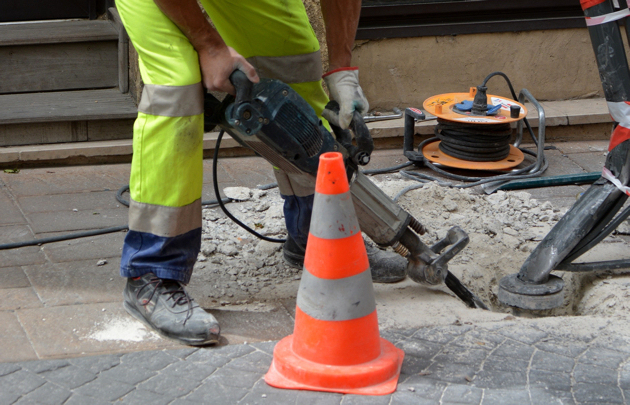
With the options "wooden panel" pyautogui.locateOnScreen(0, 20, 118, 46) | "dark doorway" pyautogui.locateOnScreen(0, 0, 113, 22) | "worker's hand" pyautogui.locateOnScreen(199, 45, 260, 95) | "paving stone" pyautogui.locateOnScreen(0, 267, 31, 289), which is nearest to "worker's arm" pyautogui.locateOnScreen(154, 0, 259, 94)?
"worker's hand" pyautogui.locateOnScreen(199, 45, 260, 95)

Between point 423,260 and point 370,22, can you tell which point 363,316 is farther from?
point 370,22

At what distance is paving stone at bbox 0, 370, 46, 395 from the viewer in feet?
6.41

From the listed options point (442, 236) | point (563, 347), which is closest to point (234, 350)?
point (563, 347)

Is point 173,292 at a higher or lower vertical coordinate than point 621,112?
lower

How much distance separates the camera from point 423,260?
8.91ft

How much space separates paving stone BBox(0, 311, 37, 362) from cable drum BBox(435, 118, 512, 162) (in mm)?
2944

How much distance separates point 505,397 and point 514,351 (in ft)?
0.96

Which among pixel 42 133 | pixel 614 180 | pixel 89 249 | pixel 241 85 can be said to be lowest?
pixel 89 249

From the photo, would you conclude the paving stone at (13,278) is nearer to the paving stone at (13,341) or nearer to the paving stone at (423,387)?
the paving stone at (13,341)

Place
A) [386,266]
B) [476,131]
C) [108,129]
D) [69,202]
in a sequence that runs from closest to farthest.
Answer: [386,266] → [69,202] → [476,131] → [108,129]

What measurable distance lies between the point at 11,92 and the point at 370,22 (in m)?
2.75

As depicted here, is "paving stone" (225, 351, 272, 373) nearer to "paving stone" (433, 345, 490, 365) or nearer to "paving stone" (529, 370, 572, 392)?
"paving stone" (433, 345, 490, 365)

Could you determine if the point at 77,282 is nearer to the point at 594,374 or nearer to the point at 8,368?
the point at 8,368

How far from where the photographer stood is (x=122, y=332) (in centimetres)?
233
